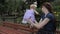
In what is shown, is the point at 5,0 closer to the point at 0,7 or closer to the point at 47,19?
the point at 0,7

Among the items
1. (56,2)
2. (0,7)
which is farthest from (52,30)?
(0,7)

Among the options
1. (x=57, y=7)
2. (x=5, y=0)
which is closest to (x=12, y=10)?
(x=5, y=0)

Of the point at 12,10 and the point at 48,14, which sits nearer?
the point at 48,14

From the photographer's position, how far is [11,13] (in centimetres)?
2161

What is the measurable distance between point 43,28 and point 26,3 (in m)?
16.7

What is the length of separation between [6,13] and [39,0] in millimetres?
3175

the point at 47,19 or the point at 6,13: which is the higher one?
the point at 47,19

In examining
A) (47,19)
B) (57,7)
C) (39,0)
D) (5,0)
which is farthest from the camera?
(5,0)

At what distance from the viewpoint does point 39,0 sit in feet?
69.8

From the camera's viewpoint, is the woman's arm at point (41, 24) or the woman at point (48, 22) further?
the woman at point (48, 22)

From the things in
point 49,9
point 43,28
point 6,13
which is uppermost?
point 49,9

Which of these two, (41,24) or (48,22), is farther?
(48,22)

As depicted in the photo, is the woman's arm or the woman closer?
the woman's arm

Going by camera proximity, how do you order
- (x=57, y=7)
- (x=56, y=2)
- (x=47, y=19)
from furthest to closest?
(x=56, y=2)
(x=57, y=7)
(x=47, y=19)
